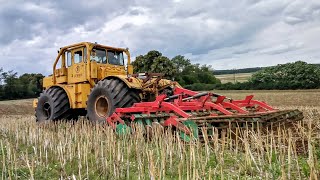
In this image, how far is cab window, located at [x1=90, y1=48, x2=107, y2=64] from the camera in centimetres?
936

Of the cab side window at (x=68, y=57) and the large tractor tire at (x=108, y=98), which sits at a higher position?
the cab side window at (x=68, y=57)

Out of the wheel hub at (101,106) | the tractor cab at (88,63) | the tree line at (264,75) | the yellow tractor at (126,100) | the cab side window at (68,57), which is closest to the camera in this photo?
the yellow tractor at (126,100)

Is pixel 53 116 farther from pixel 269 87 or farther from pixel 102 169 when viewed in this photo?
pixel 269 87

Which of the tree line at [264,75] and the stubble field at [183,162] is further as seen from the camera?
the tree line at [264,75]

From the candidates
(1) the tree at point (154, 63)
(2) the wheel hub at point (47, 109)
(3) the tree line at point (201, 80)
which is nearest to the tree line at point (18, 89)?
(3) the tree line at point (201, 80)

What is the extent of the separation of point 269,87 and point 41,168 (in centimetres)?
4039

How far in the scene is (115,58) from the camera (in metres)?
10.2

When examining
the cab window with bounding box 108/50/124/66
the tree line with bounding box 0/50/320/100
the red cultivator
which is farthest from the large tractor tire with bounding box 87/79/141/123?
the tree line with bounding box 0/50/320/100

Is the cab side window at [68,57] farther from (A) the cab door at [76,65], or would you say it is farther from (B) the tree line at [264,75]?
(B) the tree line at [264,75]

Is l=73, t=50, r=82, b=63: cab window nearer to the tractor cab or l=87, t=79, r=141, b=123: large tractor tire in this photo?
the tractor cab

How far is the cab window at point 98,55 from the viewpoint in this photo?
9363mm

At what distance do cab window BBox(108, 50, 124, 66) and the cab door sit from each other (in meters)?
0.85

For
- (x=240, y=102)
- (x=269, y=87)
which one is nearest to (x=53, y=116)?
(x=240, y=102)

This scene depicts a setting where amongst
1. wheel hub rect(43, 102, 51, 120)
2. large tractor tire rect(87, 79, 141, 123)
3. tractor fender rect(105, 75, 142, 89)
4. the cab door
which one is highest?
the cab door
